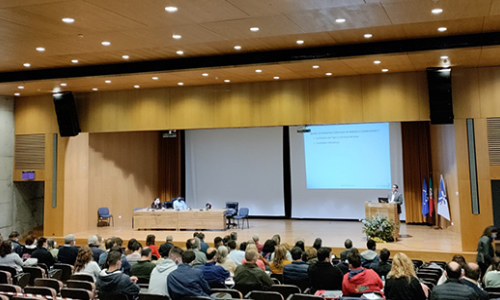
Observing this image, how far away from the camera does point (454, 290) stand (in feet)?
13.7

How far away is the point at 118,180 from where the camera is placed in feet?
55.0

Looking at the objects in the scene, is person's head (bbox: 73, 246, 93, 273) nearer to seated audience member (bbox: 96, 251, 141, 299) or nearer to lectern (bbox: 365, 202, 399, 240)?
seated audience member (bbox: 96, 251, 141, 299)

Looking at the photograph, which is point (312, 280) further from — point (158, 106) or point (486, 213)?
point (158, 106)

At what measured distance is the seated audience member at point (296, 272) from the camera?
5.88 metres

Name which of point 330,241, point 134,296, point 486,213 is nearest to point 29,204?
point 330,241

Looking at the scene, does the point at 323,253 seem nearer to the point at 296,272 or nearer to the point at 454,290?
the point at 296,272

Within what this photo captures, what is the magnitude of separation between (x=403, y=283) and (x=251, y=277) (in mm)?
1829

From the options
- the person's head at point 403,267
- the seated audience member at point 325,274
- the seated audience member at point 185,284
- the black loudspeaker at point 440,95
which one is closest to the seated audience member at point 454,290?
the person's head at point 403,267

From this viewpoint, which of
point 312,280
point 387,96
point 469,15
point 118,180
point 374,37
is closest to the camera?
point 312,280

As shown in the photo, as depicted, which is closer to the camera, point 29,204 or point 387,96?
point 387,96

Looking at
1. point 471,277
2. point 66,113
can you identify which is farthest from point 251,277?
point 66,113

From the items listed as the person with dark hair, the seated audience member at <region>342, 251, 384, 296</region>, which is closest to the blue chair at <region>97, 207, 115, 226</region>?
the person with dark hair

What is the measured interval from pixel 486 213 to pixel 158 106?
29.6ft

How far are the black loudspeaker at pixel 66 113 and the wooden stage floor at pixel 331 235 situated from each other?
3233mm
